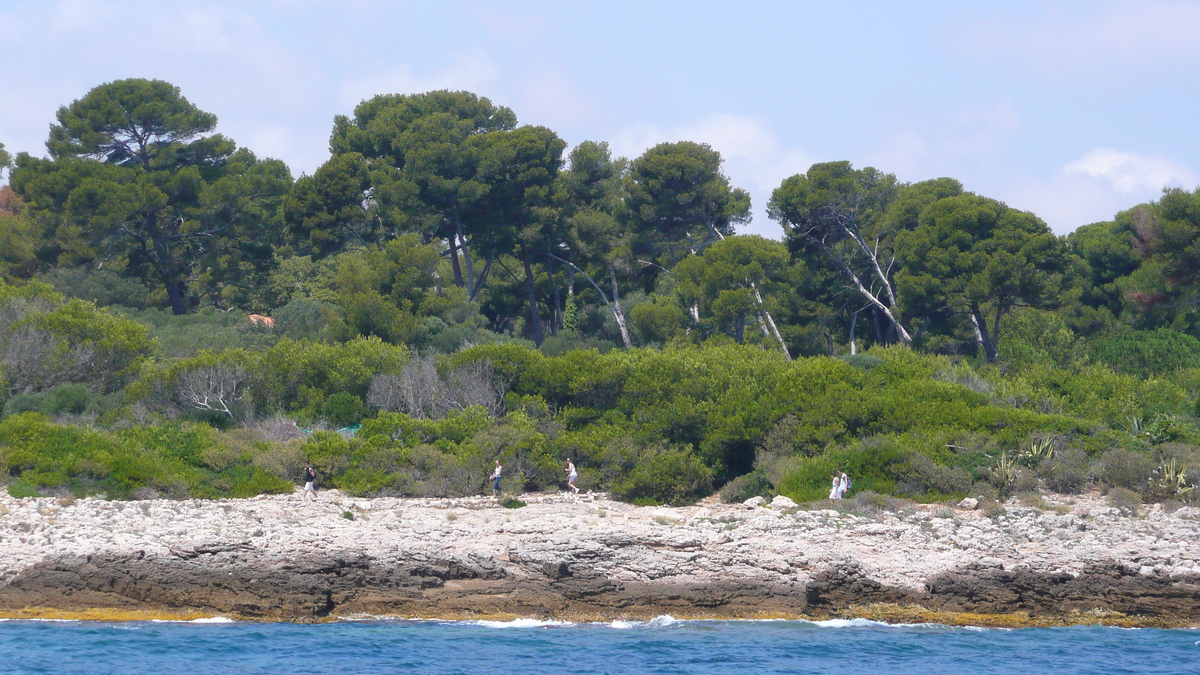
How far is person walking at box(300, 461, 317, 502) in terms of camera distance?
2434cm

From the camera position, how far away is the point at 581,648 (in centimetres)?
1705

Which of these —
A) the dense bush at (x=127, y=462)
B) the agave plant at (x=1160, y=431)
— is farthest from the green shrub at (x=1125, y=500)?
the dense bush at (x=127, y=462)

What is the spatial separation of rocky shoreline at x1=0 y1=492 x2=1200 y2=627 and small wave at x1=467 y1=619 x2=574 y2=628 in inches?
5.9

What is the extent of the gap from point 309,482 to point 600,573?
8.42 m

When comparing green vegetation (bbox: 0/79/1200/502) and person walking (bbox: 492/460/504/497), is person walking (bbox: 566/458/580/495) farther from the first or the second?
person walking (bbox: 492/460/504/497)

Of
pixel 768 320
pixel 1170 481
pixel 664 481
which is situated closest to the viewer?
pixel 1170 481

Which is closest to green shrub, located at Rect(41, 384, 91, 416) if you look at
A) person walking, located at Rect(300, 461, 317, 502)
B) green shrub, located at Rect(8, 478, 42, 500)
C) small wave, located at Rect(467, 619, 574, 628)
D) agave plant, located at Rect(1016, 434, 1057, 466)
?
green shrub, located at Rect(8, 478, 42, 500)

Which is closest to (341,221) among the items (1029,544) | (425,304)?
(425,304)

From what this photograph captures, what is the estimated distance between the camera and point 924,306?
1529 inches

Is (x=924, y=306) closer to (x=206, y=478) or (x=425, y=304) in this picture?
(x=425, y=304)

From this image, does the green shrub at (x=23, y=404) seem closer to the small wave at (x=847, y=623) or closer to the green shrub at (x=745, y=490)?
the green shrub at (x=745, y=490)

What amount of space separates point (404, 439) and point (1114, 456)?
51.5 ft

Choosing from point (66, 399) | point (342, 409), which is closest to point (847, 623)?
point (342, 409)

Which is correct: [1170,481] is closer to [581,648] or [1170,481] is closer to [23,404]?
[581,648]
